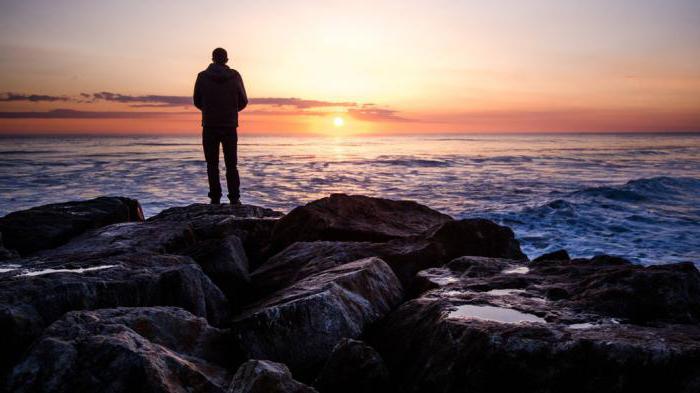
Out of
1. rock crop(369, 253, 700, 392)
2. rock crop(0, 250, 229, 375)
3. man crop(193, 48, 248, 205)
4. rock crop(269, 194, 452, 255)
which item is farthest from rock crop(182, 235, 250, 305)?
man crop(193, 48, 248, 205)

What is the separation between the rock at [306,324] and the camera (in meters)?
3.02

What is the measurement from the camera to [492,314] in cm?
310

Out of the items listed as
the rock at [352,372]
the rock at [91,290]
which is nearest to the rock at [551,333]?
the rock at [352,372]

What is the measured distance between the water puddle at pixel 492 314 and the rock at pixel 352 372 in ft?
1.78

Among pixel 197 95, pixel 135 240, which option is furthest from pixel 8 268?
pixel 197 95

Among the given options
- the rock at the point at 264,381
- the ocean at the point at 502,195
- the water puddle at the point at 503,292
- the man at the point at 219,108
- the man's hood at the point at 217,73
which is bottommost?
the ocean at the point at 502,195

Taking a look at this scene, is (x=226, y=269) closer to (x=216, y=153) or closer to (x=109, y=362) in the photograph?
(x=109, y=362)

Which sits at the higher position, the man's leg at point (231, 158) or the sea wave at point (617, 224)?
the man's leg at point (231, 158)

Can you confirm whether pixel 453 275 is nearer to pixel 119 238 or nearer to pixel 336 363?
pixel 336 363

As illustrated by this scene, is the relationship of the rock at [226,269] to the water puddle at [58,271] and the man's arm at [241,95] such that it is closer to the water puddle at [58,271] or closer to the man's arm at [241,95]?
the water puddle at [58,271]

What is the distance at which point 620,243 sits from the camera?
10.2 metres

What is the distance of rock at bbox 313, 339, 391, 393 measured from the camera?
2.71 meters

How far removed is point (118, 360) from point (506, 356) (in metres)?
1.77

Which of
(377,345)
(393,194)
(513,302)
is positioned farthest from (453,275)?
(393,194)
